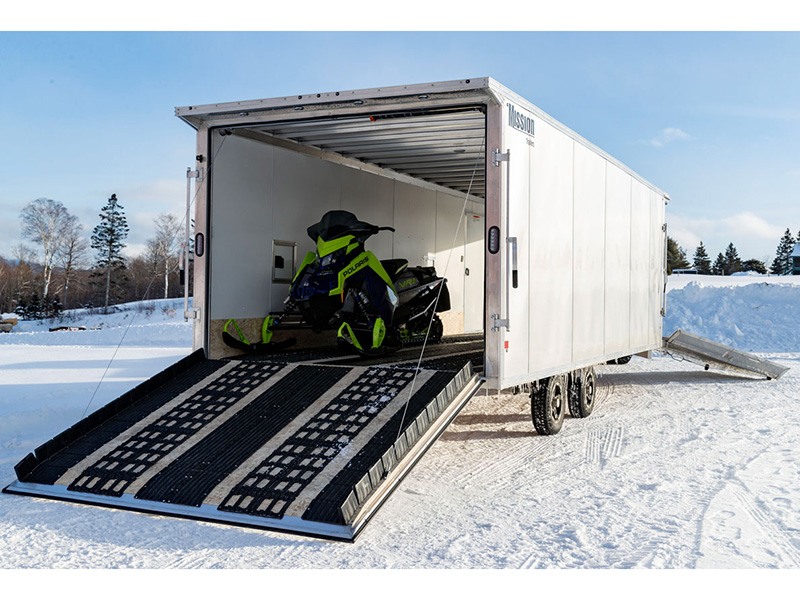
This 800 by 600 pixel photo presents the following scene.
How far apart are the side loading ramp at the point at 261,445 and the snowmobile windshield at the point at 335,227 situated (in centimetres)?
171

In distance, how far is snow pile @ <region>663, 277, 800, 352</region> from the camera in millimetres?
21312

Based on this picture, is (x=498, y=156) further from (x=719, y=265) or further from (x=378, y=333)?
(x=719, y=265)

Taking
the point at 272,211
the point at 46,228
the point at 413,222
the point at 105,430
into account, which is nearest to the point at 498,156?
the point at 272,211

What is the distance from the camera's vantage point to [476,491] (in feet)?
18.6

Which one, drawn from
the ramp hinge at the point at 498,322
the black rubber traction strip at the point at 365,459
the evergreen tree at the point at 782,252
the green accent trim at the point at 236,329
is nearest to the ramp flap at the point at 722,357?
the ramp hinge at the point at 498,322

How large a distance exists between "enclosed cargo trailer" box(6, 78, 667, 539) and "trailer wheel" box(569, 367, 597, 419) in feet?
0.08

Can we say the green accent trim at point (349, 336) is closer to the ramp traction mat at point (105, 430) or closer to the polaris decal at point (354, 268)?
the polaris decal at point (354, 268)

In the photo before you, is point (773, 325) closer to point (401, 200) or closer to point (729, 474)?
point (401, 200)

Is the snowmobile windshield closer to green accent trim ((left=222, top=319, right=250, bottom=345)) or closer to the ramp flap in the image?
green accent trim ((left=222, top=319, right=250, bottom=345))

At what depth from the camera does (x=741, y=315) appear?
2344cm

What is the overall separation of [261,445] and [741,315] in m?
21.4
